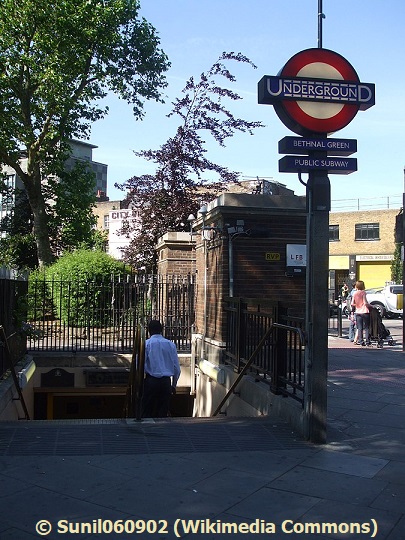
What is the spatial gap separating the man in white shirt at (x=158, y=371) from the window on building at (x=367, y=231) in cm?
4224

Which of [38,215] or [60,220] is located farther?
[60,220]

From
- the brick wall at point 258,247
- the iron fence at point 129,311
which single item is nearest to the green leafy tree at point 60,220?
the iron fence at point 129,311

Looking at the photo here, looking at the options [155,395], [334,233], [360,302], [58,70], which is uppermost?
[58,70]

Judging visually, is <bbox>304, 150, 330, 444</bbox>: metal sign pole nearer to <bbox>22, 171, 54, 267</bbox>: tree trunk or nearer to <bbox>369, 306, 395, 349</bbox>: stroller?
<bbox>369, 306, 395, 349</bbox>: stroller

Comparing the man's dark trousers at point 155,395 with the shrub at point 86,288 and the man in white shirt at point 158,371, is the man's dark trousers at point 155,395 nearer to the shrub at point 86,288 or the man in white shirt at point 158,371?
A: the man in white shirt at point 158,371

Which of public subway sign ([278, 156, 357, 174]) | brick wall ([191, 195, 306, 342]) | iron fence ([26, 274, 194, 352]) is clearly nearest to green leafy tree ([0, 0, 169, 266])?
iron fence ([26, 274, 194, 352])

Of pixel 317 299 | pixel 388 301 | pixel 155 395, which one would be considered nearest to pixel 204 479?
pixel 317 299

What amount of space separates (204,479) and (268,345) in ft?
9.92

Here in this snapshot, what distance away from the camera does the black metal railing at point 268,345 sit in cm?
672

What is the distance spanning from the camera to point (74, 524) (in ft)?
12.4

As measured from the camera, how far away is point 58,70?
22.1 meters

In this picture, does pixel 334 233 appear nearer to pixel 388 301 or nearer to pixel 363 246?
pixel 363 246

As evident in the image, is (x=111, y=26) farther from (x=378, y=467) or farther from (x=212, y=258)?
(x=378, y=467)

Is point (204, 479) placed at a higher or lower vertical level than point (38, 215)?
lower
